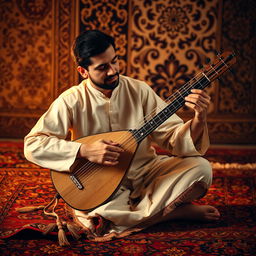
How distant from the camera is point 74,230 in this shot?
2457mm

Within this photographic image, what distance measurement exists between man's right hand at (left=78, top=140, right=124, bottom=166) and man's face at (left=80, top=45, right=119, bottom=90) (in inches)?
13.0

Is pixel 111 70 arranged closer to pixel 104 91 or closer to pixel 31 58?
pixel 104 91

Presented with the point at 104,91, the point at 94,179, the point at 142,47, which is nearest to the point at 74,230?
the point at 94,179

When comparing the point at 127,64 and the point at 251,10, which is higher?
the point at 251,10

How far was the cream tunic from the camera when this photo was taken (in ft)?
8.22

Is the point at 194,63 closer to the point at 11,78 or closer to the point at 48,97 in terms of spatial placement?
the point at 48,97

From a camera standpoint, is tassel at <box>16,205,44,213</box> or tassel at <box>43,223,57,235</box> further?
tassel at <box>16,205,44,213</box>

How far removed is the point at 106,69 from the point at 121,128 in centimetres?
35

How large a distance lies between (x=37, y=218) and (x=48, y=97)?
2122 mm

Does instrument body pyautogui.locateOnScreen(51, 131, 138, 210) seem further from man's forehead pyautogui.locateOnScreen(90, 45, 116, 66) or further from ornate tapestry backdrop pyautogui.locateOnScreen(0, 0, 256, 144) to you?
ornate tapestry backdrop pyautogui.locateOnScreen(0, 0, 256, 144)

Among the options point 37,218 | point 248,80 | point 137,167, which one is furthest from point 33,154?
point 248,80

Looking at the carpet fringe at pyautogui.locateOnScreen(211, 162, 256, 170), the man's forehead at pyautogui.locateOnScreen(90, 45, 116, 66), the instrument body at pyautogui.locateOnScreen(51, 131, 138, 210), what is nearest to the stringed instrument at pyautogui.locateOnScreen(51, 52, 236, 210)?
the instrument body at pyautogui.locateOnScreen(51, 131, 138, 210)

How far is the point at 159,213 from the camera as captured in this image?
252 centimetres

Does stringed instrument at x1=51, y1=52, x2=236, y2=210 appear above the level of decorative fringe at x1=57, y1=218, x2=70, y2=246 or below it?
above
